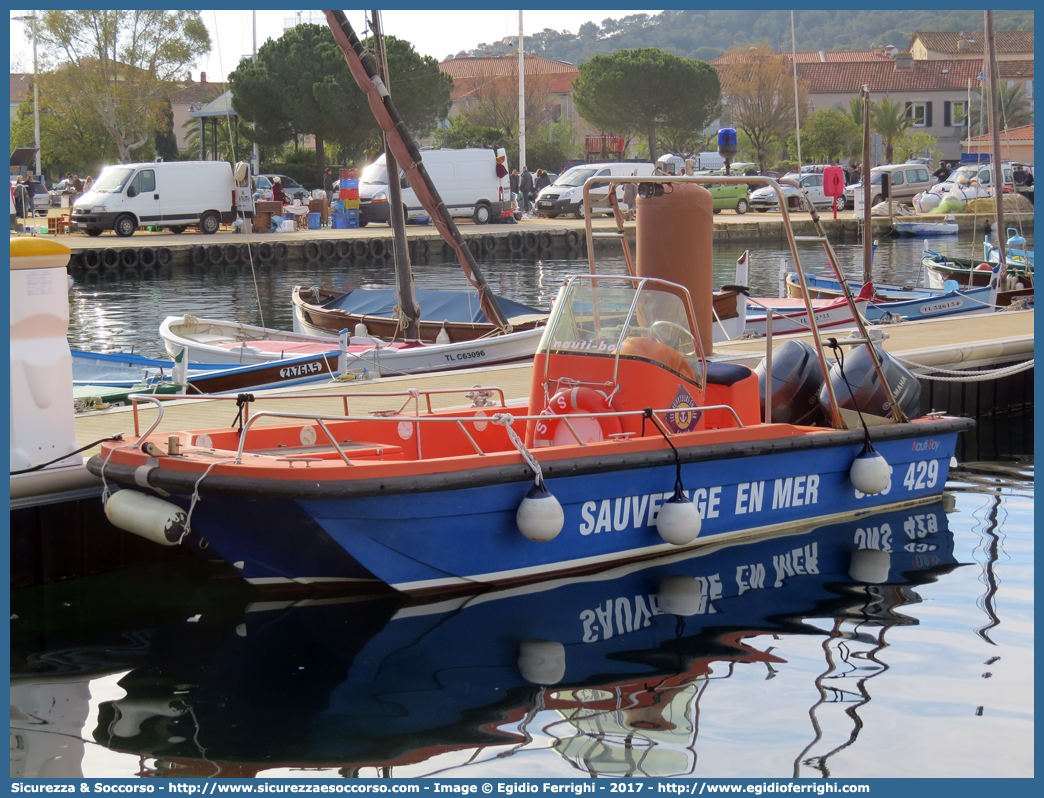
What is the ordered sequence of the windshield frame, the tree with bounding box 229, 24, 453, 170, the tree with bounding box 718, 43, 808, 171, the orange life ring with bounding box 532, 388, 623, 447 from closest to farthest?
the orange life ring with bounding box 532, 388, 623, 447, the windshield frame, the tree with bounding box 229, 24, 453, 170, the tree with bounding box 718, 43, 808, 171

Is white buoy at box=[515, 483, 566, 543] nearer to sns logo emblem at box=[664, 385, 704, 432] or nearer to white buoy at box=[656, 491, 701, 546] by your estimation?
white buoy at box=[656, 491, 701, 546]

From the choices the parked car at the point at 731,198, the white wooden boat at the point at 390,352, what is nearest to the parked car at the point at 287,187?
the parked car at the point at 731,198

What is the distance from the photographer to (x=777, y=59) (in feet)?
210

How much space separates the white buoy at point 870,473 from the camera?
323 inches

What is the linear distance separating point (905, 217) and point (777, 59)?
26.0m

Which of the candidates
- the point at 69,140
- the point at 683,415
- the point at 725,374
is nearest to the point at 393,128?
the point at 725,374

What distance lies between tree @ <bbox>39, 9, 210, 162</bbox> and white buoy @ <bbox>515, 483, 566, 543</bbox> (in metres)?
45.6

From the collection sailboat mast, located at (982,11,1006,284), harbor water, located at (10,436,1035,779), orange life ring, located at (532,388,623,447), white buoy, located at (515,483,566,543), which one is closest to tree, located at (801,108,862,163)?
sailboat mast, located at (982,11,1006,284)

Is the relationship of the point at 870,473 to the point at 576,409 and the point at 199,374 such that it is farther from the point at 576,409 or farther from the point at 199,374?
the point at 199,374

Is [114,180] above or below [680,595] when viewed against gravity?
above

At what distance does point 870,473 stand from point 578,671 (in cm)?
311

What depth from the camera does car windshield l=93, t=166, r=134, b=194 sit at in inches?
1268

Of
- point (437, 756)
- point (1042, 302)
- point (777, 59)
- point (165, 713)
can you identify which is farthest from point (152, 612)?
point (777, 59)

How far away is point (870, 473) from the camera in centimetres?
819
